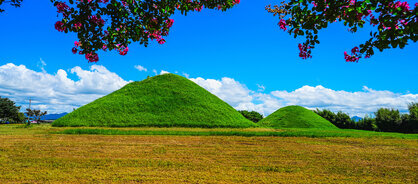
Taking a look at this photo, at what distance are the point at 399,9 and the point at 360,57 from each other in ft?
5.09

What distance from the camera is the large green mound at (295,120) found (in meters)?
38.7

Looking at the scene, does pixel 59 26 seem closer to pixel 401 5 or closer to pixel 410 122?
pixel 401 5

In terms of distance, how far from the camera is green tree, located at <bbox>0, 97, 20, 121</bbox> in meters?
46.3

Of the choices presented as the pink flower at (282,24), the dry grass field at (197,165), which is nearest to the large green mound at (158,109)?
the dry grass field at (197,165)

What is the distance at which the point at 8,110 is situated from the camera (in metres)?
46.9

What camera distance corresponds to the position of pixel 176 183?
6.70m

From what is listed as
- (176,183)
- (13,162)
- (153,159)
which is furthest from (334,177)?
(13,162)

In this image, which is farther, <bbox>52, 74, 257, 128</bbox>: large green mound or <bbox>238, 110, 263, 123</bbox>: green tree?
<bbox>238, 110, 263, 123</bbox>: green tree

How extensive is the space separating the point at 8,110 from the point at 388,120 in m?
72.1

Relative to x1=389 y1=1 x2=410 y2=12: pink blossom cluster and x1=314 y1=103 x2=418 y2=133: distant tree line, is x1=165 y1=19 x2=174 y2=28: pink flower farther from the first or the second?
x1=314 y1=103 x2=418 y2=133: distant tree line

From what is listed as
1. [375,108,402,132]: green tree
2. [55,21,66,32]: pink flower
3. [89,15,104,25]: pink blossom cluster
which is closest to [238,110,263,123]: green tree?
[375,108,402,132]: green tree

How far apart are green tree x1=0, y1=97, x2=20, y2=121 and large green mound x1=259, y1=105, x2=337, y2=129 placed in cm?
5125

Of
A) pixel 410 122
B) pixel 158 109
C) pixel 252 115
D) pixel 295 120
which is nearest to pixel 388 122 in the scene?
pixel 410 122

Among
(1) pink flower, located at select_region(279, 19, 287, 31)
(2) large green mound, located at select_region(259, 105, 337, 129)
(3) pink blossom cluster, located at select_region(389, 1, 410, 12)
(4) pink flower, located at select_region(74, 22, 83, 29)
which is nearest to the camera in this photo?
(3) pink blossom cluster, located at select_region(389, 1, 410, 12)
